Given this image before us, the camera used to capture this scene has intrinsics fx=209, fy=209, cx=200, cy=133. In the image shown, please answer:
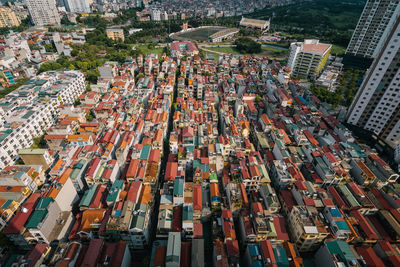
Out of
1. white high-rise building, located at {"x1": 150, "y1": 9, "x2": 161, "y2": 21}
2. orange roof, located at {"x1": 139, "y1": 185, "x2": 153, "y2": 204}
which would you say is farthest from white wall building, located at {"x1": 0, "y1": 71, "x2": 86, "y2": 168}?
white high-rise building, located at {"x1": 150, "y1": 9, "x2": 161, "y2": 21}

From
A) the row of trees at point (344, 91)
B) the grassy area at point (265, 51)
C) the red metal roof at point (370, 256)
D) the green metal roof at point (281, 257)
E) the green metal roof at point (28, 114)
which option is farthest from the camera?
the grassy area at point (265, 51)

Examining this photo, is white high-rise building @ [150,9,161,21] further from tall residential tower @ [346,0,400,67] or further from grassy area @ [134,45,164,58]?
tall residential tower @ [346,0,400,67]

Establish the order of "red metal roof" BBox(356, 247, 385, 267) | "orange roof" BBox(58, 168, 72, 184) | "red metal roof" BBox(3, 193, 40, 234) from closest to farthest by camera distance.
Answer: "red metal roof" BBox(356, 247, 385, 267), "red metal roof" BBox(3, 193, 40, 234), "orange roof" BBox(58, 168, 72, 184)

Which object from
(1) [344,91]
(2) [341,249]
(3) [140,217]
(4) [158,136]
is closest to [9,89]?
(4) [158,136]

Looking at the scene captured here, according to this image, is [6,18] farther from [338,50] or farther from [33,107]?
[338,50]

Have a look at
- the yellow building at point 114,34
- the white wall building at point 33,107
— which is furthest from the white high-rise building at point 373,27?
the yellow building at point 114,34

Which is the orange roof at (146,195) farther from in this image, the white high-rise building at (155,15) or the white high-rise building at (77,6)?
the white high-rise building at (77,6)
